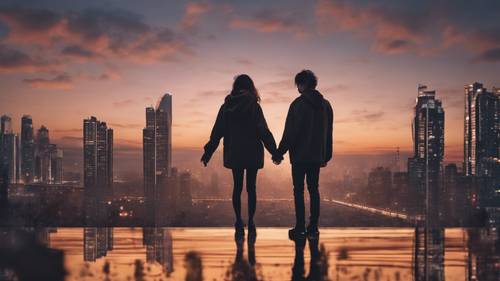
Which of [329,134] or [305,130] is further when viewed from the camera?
[329,134]

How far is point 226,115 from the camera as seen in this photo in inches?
349

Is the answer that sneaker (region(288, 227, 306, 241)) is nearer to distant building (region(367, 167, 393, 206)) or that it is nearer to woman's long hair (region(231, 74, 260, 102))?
woman's long hair (region(231, 74, 260, 102))

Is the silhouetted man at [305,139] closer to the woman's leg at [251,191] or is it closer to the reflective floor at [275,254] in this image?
the woman's leg at [251,191]

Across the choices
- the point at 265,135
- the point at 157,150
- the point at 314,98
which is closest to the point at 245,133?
the point at 265,135

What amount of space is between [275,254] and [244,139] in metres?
2.36

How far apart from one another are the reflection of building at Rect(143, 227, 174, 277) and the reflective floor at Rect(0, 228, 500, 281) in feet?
0.04

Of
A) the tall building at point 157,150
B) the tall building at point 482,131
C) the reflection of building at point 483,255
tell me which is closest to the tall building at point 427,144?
the tall building at point 482,131

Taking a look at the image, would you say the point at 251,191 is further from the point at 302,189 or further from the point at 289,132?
the point at 289,132

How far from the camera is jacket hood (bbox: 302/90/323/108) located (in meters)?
8.57

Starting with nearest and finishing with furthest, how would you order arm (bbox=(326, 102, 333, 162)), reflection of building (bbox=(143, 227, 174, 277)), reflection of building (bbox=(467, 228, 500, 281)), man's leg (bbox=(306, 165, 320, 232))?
1. reflection of building (bbox=(467, 228, 500, 281))
2. reflection of building (bbox=(143, 227, 174, 277))
3. man's leg (bbox=(306, 165, 320, 232))
4. arm (bbox=(326, 102, 333, 162))

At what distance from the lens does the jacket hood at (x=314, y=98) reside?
857cm

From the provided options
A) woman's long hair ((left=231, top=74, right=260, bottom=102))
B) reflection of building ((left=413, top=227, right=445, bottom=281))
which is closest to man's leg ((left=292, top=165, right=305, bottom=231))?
woman's long hair ((left=231, top=74, right=260, bottom=102))

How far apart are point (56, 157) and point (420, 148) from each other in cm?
9794

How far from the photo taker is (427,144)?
148 m
